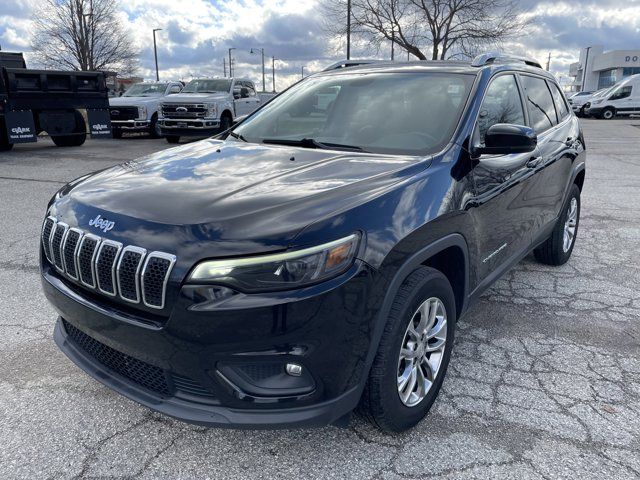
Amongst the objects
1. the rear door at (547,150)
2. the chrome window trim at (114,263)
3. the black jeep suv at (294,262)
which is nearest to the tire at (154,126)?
the rear door at (547,150)

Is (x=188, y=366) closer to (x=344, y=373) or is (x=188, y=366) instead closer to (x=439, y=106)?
(x=344, y=373)

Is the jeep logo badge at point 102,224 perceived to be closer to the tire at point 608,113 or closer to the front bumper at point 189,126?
the front bumper at point 189,126

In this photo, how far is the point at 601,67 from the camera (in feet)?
230

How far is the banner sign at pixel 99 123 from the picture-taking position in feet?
45.6

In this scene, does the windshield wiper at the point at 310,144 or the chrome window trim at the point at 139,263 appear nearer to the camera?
the chrome window trim at the point at 139,263

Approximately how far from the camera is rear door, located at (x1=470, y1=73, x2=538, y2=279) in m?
3.05

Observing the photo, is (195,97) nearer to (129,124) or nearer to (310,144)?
(129,124)

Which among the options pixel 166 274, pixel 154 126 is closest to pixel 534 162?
pixel 166 274

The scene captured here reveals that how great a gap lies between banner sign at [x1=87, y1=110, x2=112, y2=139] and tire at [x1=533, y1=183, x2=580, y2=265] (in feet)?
40.2

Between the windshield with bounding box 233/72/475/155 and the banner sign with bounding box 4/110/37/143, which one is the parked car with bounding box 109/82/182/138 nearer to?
the banner sign with bounding box 4/110/37/143

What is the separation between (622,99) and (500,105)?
1331 inches

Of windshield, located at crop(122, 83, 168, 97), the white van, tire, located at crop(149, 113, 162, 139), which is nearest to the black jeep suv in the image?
tire, located at crop(149, 113, 162, 139)

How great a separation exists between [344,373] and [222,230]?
2.37 ft

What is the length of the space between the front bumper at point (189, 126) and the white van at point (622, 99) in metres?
25.7
